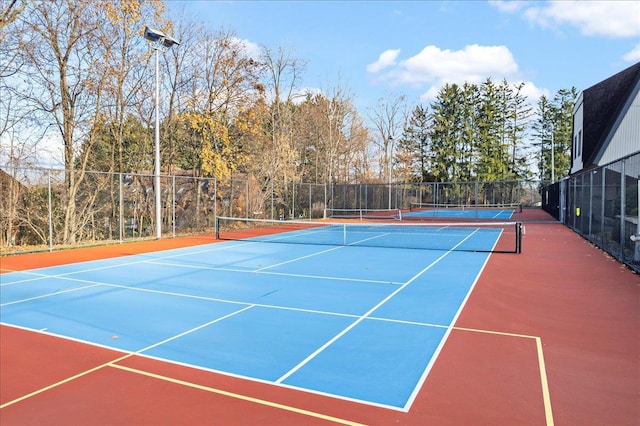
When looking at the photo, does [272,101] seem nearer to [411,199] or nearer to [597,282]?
[411,199]

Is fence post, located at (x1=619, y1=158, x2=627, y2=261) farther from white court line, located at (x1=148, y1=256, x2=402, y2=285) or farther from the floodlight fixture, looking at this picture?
the floodlight fixture

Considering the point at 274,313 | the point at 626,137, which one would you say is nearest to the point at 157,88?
the point at 274,313

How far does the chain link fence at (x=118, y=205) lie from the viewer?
14.1m

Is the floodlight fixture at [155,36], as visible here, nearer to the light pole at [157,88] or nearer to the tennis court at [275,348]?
the light pole at [157,88]

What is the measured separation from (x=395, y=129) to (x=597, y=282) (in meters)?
43.1

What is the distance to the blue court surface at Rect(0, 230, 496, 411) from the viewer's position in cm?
443

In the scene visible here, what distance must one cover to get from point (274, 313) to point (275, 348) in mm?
1499

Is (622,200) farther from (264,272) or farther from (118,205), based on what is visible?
(118,205)

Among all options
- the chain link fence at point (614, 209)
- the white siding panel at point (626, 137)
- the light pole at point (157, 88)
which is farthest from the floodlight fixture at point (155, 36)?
the white siding panel at point (626, 137)

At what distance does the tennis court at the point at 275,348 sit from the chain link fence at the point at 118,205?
510 centimetres

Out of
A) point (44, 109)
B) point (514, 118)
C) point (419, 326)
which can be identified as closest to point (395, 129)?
point (514, 118)

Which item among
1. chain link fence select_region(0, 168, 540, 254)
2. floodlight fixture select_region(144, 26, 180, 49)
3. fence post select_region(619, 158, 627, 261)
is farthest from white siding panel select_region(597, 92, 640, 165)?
floodlight fixture select_region(144, 26, 180, 49)

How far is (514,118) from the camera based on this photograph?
192 ft

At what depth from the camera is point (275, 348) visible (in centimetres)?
501
